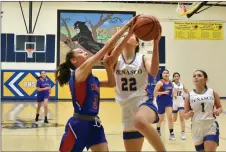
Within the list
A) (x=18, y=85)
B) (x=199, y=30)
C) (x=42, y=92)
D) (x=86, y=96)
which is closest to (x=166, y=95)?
(x=42, y=92)

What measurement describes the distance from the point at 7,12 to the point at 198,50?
10.7m

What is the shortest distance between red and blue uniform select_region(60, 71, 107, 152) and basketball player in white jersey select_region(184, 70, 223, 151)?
1.35 meters

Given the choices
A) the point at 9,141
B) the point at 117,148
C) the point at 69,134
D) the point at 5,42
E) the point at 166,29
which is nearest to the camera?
the point at 69,134

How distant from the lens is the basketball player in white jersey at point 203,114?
4.08 meters

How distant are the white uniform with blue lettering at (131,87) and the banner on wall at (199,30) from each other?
15.8m

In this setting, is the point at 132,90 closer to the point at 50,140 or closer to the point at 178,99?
the point at 50,140

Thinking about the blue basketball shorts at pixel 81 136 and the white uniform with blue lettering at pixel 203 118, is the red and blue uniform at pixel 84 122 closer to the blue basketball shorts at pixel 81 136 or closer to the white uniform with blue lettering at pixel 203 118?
the blue basketball shorts at pixel 81 136

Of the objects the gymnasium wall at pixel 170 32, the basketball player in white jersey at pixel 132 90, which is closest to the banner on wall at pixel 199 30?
the gymnasium wall at pixel 170 32

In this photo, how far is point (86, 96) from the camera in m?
3.38

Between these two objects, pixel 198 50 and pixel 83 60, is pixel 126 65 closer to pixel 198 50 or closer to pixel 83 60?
pixel 83 60

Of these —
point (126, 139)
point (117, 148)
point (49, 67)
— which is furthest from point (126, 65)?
point (49, 67)

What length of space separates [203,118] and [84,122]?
162cm

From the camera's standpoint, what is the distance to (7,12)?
Result: 61.0ft

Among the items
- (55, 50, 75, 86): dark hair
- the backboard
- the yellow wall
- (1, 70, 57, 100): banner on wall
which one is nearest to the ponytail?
(55, 50, 75, 86): dark hair
